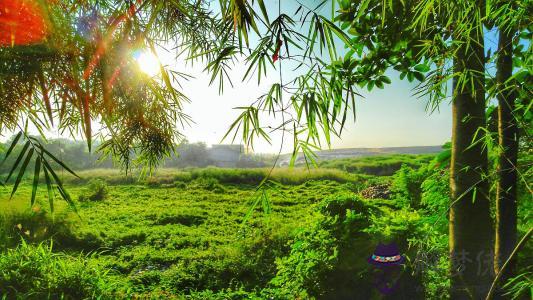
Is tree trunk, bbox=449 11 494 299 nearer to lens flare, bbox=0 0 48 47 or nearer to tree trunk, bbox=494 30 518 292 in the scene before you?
tree trunk, bbox=494 30 518 292

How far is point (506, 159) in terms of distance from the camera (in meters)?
1.93

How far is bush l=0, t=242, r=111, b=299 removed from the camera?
3045 millimetres

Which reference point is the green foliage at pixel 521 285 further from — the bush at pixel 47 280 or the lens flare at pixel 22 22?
the bush at pixel 47 280

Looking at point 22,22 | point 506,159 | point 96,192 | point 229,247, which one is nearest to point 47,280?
point 22,22

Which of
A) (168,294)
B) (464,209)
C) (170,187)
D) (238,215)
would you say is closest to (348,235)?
(464,209)

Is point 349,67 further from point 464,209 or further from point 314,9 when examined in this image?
point 464,209

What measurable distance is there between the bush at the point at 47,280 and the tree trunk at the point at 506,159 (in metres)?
3.16

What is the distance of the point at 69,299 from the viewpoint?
3031 mm

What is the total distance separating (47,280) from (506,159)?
3.68 metres

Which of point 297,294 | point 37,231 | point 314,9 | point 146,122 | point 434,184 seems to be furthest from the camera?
point 37,231

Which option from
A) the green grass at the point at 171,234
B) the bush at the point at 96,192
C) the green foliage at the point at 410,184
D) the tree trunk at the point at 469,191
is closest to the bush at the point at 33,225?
the green grass at the point at 171,234

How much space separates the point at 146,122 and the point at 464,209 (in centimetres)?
348

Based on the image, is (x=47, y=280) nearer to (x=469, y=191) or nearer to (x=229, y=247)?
(x=229, y=247)

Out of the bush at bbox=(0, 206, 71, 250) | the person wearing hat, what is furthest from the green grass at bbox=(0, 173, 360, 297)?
the person wearing hat
